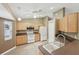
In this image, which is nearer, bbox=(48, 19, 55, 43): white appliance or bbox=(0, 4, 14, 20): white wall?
bbox=(0, 4, 14, 20): white wall

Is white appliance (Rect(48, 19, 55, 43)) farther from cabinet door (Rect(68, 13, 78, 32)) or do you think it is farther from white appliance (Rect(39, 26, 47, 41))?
cabinet door (Rect(68, 13, 78, 32))

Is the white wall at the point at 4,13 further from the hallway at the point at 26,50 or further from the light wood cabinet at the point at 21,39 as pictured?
the hallway at the point at 26,50

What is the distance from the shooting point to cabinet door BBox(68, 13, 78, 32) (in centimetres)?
158

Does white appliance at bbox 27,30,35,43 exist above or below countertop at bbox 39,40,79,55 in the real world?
above

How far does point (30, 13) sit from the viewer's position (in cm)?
168

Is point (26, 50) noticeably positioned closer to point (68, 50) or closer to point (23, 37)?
point (23, 37)

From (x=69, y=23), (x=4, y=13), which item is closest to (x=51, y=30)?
(x=69, y=23)

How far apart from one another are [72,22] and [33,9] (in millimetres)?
699

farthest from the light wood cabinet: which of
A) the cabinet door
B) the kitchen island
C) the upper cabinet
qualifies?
the cabinet door

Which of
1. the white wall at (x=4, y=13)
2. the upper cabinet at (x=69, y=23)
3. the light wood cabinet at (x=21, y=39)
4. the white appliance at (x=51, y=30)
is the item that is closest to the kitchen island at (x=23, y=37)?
the light wood cabinet at (x=21, y=39)

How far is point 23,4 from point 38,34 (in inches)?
22.7

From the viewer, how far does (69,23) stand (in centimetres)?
165

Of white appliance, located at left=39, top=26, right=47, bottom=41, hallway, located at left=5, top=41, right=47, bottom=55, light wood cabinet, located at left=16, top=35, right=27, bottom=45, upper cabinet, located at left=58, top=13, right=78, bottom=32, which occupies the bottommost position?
hallway, located at left=5, top=41, right=47, bottom=55

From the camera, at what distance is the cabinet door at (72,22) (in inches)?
62.4
